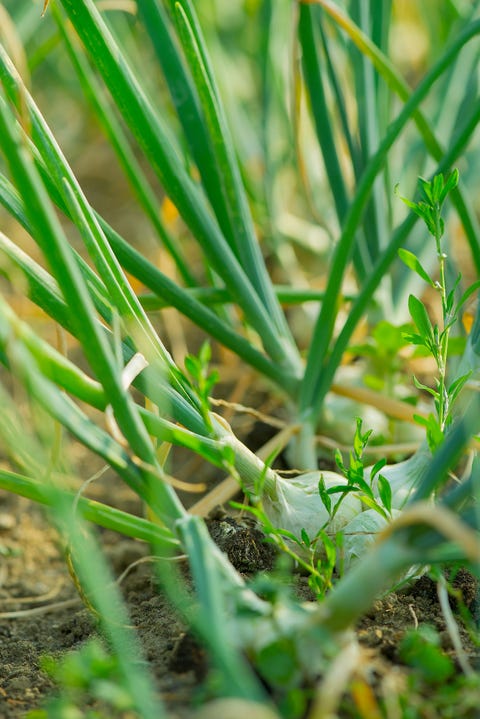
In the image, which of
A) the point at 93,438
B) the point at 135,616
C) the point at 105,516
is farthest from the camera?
the point at 135,616

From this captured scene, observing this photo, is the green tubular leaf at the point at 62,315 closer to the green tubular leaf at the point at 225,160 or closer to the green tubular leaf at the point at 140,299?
the green tubular leaf at the point at 140,299

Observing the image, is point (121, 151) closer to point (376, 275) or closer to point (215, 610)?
point (376, 275)

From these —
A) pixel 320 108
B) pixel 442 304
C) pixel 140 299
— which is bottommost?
pixel 140 299

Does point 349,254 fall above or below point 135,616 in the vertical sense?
above

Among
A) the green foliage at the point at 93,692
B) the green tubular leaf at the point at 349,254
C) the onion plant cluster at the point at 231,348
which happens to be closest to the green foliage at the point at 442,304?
the onion plant cluster at the point at 231,348

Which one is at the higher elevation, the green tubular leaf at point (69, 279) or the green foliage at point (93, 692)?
the green tubular leaf at point (69, 279)

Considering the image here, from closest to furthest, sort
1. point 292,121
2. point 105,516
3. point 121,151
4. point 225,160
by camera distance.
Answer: point 105,516 < point 225,160 < point 121,151 < point 292,121


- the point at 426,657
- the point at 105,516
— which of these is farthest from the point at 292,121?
the point at 426,657

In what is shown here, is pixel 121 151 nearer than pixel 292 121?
Yes

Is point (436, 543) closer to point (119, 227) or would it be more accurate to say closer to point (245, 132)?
point (245, 132)
